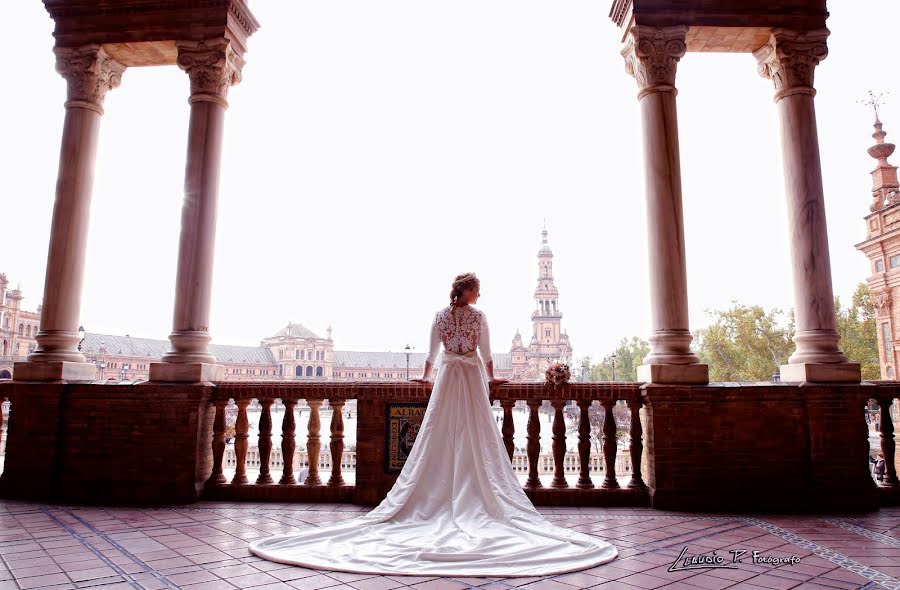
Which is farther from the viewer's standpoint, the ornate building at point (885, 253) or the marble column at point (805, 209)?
the ornate building at point (885, 253)

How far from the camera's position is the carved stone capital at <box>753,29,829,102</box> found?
6191 millimetres

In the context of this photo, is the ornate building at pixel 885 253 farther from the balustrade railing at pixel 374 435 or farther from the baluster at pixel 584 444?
the baluster at pixel 584 444

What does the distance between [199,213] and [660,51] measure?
534cm

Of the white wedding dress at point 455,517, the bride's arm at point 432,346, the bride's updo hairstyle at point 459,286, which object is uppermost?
the bride's updo hairstyle at point 459,286

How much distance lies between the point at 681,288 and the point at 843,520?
247 centimetres

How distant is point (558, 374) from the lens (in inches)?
227

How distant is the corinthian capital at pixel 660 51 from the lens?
623 cm

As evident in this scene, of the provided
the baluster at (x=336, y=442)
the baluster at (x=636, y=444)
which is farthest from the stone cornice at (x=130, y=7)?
the baluster at (x=636, y=444)

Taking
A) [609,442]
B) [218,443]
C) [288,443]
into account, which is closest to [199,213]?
[218,443]

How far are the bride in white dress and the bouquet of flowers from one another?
0.54 m

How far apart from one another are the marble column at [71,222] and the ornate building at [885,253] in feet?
103

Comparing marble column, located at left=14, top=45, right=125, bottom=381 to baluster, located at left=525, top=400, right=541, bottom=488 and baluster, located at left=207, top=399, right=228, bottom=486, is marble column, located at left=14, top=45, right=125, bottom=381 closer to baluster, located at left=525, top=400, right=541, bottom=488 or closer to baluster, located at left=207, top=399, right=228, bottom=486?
baluster, located at left=207, top=399, right=228, bottom=486

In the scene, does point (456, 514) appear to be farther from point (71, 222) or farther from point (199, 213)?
point (71, 222)

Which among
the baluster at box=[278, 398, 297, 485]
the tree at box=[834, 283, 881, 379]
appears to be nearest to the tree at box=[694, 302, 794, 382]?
the tree at box=[834, 283, 881, 379]
